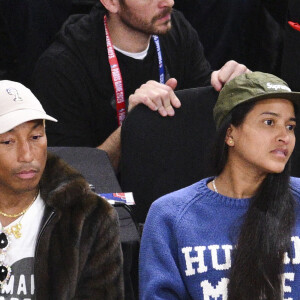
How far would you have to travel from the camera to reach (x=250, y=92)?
329 cm

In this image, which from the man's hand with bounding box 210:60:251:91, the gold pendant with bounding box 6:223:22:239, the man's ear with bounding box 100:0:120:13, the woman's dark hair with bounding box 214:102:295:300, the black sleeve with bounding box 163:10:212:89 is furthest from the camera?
the black sleeve with bounding box 163:10:212:89

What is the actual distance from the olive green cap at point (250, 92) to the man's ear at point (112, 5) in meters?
1.40

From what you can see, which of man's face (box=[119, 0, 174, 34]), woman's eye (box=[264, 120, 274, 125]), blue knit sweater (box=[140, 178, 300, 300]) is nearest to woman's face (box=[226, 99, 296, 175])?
woman's eye (box=[264, 120, 274, 125])

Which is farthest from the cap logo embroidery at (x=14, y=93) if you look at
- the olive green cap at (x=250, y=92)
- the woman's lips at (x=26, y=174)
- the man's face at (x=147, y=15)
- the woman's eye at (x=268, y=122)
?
the man's face at (x=147, y=15)

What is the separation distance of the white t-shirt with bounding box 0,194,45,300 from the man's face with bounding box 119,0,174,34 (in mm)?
1598

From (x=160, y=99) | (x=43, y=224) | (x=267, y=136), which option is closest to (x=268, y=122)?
(x=267, y=136)

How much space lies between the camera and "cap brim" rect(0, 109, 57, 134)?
316 cm

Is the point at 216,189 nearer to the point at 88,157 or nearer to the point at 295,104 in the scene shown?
the point at 295,104

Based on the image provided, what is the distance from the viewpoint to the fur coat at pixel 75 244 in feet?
→ 10.6

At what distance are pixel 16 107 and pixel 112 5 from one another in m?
1.55

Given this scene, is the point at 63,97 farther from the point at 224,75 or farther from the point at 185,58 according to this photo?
the point at 224,75

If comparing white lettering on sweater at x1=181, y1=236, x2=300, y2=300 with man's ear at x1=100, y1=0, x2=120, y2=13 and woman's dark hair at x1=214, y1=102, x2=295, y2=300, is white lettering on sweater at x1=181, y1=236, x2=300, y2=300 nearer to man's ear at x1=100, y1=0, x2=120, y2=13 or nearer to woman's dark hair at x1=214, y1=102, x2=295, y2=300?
woman's dark hair at x1=214, y1=102, x2=295, y2=300

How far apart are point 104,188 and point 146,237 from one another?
48 centimetres

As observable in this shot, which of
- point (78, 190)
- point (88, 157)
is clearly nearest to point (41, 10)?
point (88, 157)
